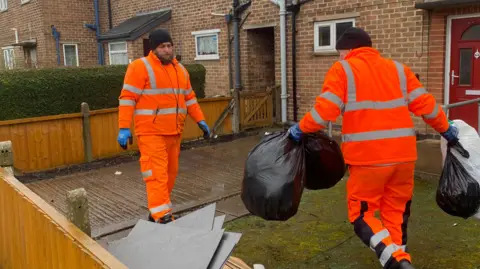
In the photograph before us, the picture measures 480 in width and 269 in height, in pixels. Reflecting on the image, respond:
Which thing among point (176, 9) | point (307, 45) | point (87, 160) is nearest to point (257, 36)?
point (307, 45)

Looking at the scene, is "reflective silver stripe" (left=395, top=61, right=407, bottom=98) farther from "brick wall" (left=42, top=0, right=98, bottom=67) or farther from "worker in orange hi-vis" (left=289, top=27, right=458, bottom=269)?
"brick wall" (left=42, top=0, right=98, bottom=67)

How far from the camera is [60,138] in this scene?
25.3 ft

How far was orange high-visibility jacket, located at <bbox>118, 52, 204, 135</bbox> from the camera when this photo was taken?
4473mm

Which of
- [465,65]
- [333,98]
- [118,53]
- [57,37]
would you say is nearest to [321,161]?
[333,98]

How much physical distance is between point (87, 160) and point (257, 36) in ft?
18.0

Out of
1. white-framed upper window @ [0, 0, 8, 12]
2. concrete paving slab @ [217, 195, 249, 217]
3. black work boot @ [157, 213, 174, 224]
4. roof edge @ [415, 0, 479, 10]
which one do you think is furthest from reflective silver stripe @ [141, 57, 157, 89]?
white-framed upper window @ [0, 0, 8, 12]

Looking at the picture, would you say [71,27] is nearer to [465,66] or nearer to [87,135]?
[87,135]

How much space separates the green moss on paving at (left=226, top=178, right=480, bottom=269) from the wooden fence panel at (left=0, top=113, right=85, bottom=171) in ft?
13.3

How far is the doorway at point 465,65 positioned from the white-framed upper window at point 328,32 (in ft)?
6.61

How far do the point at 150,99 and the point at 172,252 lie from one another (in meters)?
2.24

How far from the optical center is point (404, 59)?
844 cm

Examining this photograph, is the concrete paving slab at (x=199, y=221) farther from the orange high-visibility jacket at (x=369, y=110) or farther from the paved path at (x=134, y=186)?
the paved path at (x=134, y=186)

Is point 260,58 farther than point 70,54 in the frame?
No

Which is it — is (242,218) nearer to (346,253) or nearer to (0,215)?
(346,253)
